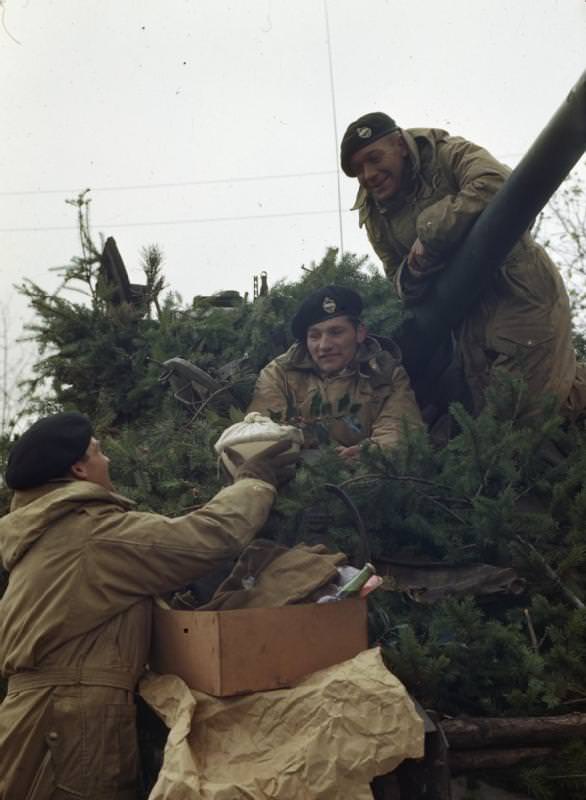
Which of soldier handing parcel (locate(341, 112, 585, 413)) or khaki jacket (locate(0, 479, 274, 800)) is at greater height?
soldier handing parcel (locate(341, 112, 585, 413))

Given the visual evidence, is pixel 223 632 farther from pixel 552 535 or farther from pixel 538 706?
pixel 552 535

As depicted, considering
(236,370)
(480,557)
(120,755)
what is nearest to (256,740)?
(120,755)

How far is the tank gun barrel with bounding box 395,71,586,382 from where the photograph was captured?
457cm

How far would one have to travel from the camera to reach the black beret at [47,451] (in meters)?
3.20

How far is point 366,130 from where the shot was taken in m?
5.73

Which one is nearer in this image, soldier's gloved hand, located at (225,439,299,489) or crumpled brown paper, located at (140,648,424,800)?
crumpled brown paper, located at (140,648,424,800)

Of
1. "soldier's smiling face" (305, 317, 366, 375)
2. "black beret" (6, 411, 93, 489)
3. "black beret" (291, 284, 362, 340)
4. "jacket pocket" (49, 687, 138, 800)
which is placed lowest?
"jacket pocket" (49, 687, 138, 800)

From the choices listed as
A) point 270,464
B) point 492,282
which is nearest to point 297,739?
point 270,464

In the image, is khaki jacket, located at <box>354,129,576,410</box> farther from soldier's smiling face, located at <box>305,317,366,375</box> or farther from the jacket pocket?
the jacket pocket

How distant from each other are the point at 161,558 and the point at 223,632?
14.8 inches

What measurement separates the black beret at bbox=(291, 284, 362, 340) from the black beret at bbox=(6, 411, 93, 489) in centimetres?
259

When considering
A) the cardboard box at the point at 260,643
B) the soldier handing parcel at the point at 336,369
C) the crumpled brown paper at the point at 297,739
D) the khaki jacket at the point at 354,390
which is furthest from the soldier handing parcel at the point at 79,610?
the soldier handing parcel at the point at 336,369

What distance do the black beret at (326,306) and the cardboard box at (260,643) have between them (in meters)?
2.91

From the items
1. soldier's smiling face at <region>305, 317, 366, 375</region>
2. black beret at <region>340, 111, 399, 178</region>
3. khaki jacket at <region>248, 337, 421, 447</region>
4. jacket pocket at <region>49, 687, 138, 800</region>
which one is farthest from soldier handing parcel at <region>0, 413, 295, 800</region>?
black beret at <region>340, 111, 399, 178</region>
